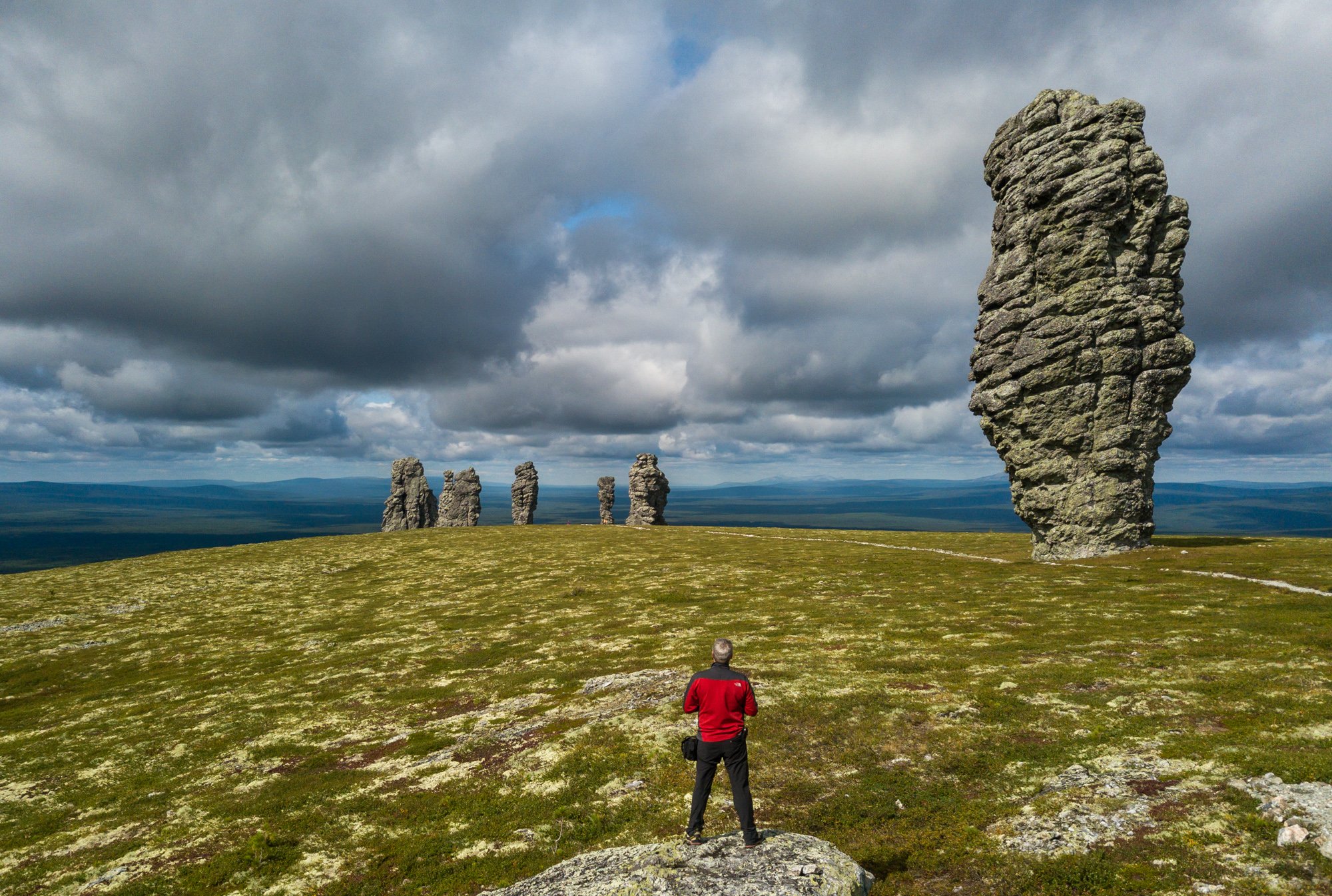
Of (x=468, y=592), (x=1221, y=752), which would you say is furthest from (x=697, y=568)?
(x=1221, y=752)

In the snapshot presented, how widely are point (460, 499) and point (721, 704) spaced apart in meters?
147

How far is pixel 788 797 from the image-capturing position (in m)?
16.7

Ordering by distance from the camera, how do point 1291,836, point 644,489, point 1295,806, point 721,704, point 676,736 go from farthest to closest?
point 644,489, point 676,736, point 721,704, point 1295,806, point 1291,836

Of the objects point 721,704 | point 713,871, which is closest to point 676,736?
point 721,704

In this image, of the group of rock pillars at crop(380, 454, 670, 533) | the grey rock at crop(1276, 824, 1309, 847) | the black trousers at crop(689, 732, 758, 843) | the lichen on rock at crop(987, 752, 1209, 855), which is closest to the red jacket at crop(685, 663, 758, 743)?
the black trousers at crop(689, 732, 758, 843)

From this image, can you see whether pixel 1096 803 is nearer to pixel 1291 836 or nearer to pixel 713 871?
pixel 1291 836

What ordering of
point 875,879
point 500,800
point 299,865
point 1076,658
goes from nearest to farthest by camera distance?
point 875,879, point 299,865, point 500,800, point 1076,658

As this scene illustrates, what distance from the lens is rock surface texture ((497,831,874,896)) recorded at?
11.3m

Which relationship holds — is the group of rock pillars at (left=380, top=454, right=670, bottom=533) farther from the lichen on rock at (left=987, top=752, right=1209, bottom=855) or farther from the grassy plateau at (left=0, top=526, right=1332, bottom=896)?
the lichen on rock at (left=987, top=752, right=1209, bottom=855)

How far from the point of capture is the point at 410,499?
14762 centimetres

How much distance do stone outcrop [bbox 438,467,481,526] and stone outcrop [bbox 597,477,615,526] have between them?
3203cm

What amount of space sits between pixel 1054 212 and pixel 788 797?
61.8 meters

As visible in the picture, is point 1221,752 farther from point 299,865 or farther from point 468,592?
point 468,592

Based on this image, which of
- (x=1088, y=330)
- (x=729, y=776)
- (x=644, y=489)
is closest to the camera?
(x=729, y=776)
